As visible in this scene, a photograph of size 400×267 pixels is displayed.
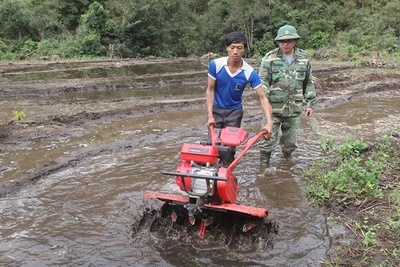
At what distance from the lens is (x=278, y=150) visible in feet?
21.7

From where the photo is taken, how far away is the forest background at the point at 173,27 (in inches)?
1046

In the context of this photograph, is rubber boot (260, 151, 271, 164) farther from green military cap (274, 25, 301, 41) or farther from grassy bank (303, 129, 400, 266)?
green military cap (274, 25, 301, 41)

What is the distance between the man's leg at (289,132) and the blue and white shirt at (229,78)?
1.54 m

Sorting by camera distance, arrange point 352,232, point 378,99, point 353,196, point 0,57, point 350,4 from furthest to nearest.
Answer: point 350,4 → point 0,57 → point 378,99 → point 353,196 → point 352,232

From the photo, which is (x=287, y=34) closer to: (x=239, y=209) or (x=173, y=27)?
(x=239, y=209)

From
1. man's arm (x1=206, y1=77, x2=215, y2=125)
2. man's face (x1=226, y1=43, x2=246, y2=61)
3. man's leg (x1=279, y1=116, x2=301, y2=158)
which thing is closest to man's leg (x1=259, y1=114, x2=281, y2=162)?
man's leg (x1=279, y1=116, x2=301, y2=158)

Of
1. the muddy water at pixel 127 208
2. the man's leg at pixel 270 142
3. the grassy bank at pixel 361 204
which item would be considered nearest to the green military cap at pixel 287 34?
the man's leg at pixel 270 142

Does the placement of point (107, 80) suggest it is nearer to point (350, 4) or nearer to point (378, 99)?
point (378, 99)

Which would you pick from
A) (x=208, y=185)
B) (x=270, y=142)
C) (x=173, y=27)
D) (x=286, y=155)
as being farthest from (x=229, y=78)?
(x=173, y=27)

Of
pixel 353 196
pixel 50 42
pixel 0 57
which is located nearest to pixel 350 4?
pixel 50 42

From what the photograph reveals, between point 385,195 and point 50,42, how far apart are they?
27113mm

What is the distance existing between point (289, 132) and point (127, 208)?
8.73ft

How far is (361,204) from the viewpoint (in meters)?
4.25

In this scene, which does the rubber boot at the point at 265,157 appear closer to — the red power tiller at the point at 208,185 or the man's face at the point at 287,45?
the man's face at the point at 287,45
